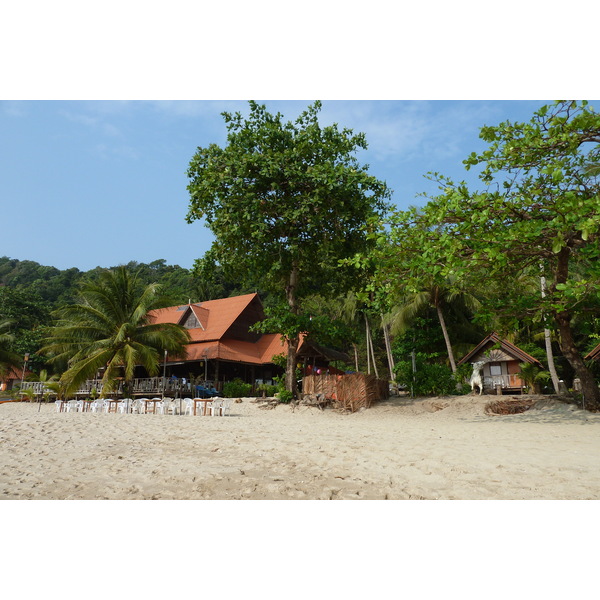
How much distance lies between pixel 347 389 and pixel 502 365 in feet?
43.1

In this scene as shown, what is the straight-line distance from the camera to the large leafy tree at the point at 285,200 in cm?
1633

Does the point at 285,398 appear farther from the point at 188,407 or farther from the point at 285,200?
the point at 285,200

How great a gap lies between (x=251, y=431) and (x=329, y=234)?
8.93m

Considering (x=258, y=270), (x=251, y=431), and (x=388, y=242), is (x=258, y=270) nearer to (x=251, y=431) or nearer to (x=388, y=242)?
(x=388, y=242)

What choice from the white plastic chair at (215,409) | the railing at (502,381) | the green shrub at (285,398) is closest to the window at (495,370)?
the railing at (502,381)

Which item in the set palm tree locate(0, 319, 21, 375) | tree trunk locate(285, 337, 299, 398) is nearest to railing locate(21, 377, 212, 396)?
tree trunk locate(285, 337, 299, 398)

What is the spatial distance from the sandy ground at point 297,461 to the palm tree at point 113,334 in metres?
9.68

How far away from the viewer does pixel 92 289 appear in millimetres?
23094

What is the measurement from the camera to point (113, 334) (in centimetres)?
2341

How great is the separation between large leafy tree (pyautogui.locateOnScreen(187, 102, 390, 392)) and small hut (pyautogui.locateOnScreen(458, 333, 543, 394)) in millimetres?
11399

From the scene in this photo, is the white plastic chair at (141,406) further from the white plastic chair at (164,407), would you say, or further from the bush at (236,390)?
the bush at (236,390)

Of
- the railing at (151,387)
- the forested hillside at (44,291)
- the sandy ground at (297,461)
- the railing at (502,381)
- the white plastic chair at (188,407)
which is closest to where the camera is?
the sandy ground at (297,461)
